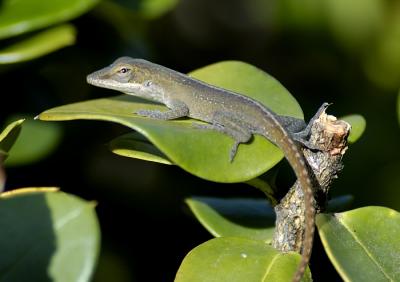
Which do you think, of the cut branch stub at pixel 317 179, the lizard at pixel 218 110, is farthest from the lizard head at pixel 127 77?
the cut branch stub at pixel 317 179

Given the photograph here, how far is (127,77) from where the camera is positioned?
4.42 metres

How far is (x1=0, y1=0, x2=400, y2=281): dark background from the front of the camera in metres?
4.61

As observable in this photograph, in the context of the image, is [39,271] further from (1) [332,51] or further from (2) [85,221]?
(1) [332,51]

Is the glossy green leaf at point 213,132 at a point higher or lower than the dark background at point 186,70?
higher

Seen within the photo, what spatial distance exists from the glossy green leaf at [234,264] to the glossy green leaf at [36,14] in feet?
5.30

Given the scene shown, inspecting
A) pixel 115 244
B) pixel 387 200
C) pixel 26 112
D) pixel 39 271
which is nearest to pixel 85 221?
pixel 39 271

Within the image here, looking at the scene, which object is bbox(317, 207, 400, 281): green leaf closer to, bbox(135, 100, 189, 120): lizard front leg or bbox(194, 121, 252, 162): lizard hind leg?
bbox(194, 121, 252, 162): lizard hind leg

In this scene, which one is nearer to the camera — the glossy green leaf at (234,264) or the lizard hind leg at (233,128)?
the glossy green leaf at (234,264)

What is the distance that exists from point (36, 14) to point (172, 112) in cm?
91

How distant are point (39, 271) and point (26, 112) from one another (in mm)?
2339

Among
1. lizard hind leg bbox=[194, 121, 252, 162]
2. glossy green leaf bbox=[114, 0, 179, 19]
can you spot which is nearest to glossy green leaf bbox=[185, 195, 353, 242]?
lizard hind leg bbox=[194, 121, 252, 162]

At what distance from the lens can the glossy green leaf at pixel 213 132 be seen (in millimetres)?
2723

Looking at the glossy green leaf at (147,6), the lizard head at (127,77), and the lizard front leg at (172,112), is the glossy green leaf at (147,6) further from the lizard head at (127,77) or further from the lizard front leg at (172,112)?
the lizard front leg at (172,112)

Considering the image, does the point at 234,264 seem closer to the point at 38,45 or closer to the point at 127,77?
the point at 38,45
